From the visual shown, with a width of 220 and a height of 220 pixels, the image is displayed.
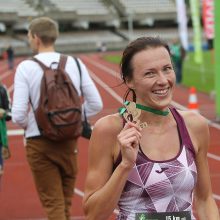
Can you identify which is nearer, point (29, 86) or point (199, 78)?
point (29, 86)

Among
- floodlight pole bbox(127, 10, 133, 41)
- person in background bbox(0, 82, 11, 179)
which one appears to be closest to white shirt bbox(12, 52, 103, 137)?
person in background bbox(0, 82, 11, 179)

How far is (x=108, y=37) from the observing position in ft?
219

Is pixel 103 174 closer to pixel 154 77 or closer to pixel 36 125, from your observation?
pixel 154 77

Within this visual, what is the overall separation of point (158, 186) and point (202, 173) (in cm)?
33

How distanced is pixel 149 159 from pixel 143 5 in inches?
2711

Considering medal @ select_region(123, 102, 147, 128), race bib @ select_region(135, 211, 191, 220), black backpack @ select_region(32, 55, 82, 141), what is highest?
medal @ select_region(123, 102, 147, 128)

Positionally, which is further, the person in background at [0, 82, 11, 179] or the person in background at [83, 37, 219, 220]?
the person in background at [0, 82, 11, 179]

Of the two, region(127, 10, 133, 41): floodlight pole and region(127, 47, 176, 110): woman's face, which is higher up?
region(127, 47, 176, 110): woman's face

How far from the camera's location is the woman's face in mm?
2463

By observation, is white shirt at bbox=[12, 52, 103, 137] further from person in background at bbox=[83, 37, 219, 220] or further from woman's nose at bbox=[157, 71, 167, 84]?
woman's nose at bbox=[157, 71, 167, 84]

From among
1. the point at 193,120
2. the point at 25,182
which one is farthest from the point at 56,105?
the point at 25,182

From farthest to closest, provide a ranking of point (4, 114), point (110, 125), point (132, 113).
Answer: point (4, 114), point (110, 125), point (132, 113)

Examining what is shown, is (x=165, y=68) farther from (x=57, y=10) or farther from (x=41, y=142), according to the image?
(x=57, y=10)

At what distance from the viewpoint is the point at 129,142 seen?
2314 millimetres
